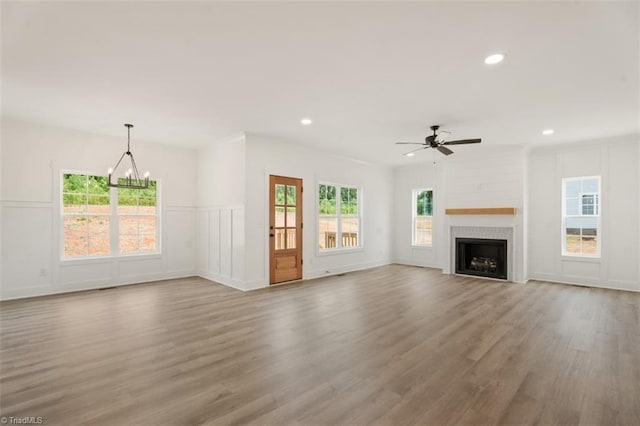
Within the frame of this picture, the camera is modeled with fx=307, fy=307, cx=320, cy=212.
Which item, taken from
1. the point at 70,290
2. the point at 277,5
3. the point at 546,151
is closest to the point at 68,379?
the point at 277,5

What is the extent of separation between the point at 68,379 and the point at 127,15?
116 inches

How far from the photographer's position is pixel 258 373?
264cm

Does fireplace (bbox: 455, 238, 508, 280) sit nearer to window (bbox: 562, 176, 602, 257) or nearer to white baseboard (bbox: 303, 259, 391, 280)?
window (bbox: 562, 176, 602, 257)

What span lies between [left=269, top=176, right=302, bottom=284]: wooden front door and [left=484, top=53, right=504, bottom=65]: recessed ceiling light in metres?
4.14

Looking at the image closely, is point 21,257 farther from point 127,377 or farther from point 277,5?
point 277,5

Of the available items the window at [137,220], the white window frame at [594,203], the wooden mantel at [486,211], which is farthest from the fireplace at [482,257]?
the window at [137,220]

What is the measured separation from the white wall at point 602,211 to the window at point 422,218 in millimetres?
2358

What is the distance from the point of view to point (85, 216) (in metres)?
5.77

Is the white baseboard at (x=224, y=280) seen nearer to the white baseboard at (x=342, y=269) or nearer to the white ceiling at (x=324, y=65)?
the white baseboard at (x=342, y=269)

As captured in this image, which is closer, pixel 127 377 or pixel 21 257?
pixel 127 377

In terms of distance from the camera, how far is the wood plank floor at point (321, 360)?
215 centimetres

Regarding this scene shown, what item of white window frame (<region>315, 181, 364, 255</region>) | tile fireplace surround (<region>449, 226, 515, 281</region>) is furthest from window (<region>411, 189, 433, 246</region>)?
white window frame (<region>315, 181, 364, 255</region>)

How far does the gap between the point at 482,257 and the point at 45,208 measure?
8853 millimetres

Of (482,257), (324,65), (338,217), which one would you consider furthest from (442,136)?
(482,257)
